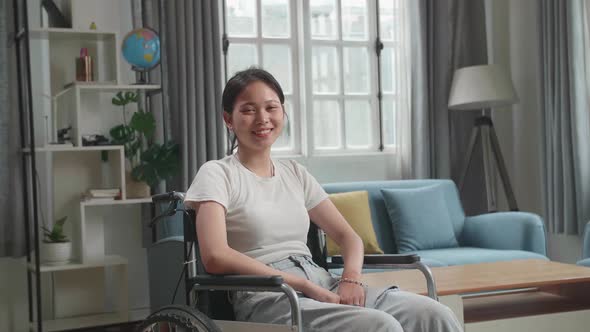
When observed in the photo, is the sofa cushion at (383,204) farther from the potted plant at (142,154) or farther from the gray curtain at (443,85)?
the potted plant at (142,154)

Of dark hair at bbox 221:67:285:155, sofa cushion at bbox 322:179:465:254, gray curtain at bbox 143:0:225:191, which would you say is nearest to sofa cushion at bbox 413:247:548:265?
sofa cushion at bbox 322:179:465:254

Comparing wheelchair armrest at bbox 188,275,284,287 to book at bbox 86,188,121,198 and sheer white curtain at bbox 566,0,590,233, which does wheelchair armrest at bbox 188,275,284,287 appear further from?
sheer white curtain at bbox 566,0,590,233

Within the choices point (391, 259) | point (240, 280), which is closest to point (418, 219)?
point (391, 259)

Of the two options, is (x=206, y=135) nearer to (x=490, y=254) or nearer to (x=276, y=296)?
(x=490, y=254)

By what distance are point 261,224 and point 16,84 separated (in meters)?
2.49

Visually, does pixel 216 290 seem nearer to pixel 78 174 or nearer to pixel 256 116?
pixel 256 116

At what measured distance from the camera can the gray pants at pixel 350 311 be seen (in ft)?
6.15

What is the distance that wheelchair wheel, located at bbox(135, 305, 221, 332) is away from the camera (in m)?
1.80

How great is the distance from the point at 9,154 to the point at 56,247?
592 mm

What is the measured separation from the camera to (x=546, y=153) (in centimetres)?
499

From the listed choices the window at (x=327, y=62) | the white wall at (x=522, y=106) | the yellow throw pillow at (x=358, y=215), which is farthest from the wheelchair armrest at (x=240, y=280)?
the white wall at (x=522, y=106)

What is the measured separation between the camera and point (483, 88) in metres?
4.89

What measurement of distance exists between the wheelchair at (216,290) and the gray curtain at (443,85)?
114 inches

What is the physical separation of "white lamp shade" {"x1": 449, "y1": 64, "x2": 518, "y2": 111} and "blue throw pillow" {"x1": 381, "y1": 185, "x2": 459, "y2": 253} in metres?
0.81
